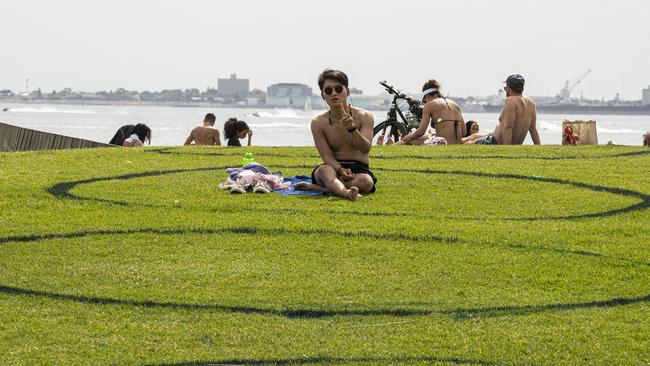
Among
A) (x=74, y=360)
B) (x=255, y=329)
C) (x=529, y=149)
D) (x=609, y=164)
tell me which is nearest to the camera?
(x=74, y=360)

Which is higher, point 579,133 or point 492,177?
point 579,133

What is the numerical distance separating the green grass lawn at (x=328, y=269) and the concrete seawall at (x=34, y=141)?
7.09 m

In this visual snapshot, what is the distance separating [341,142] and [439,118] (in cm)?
738

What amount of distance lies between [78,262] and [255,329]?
2869 millimetres

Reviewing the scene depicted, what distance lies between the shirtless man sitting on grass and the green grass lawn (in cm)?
31

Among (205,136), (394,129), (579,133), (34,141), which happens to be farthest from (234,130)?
(579,133)

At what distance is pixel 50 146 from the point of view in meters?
25.6

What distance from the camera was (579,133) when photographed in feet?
73.9

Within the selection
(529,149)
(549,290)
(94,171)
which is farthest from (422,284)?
(529,149)

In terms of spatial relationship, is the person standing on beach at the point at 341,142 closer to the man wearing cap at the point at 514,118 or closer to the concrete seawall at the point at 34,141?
the man wearing cap at the point at 514,118

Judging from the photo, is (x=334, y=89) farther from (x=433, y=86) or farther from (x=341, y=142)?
(x=433, y=86)

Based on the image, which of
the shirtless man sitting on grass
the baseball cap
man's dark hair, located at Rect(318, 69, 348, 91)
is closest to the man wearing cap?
the baseball cap

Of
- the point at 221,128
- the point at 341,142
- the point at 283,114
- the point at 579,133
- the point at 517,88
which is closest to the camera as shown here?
the point at 341,142

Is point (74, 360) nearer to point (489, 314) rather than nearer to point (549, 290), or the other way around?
point (489, 314)
